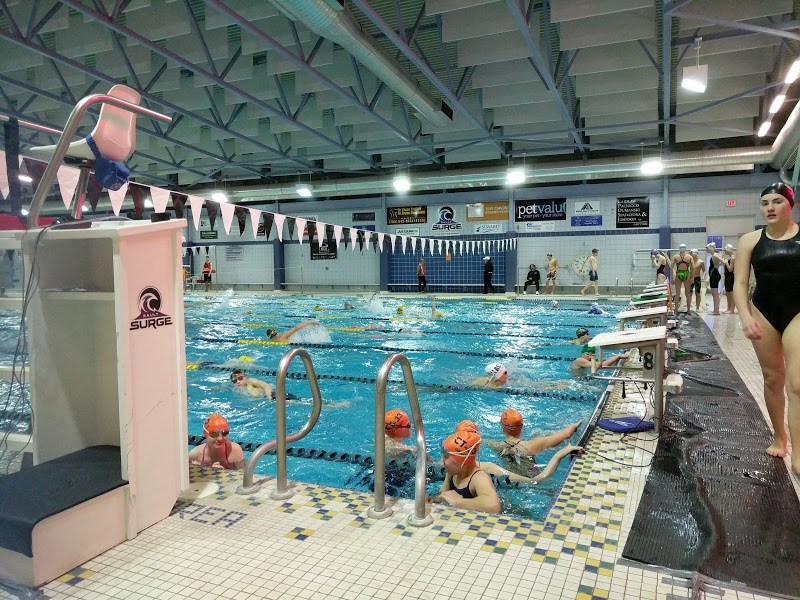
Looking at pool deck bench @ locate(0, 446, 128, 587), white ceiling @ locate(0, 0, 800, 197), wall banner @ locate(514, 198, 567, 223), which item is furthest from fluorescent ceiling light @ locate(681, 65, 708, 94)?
wall banner @ locate(514, 198, 567, 223)

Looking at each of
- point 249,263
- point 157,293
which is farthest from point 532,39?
point 249,263

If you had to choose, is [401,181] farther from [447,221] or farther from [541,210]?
[541,210]

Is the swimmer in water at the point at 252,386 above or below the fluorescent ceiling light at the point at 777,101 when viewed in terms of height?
below

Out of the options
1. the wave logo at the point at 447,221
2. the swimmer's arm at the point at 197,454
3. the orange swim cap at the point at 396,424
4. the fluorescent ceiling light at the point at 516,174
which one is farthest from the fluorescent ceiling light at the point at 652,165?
the swimmer's arm at the point at 197,454

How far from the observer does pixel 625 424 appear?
3.62 metres

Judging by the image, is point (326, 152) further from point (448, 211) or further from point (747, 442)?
point (747, 442)

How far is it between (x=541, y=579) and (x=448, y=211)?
2021 cm

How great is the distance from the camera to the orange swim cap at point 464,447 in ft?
9.71

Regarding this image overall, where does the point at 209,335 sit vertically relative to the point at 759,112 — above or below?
below

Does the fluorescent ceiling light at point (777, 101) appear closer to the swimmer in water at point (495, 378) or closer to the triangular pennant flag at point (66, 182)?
the swimmer in water at point (495, 378)

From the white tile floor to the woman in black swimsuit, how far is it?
1.09 metres

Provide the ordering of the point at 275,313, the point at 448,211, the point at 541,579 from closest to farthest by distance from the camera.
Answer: the point at 541,579 < the point at 275,313 < the point at 448,211

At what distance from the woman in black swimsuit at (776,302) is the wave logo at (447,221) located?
1862 cm

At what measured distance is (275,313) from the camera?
14844 mm
